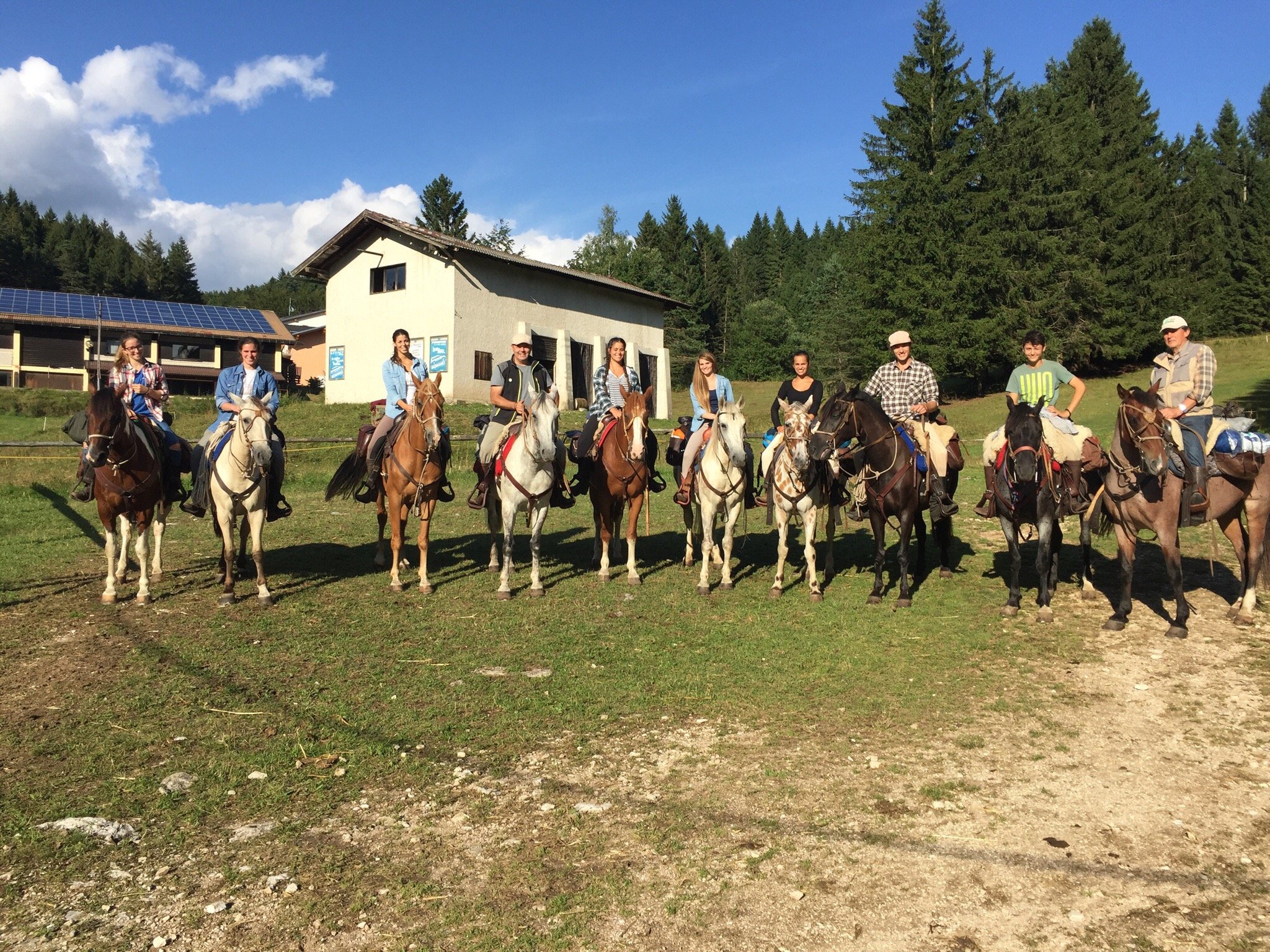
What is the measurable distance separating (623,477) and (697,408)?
A: 1.44 meters

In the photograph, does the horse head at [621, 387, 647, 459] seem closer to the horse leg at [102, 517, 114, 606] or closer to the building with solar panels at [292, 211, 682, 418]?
the horse leg at [102, 517, 114, 606]

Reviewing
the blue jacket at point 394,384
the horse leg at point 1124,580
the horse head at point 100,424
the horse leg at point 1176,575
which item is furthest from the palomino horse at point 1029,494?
the horse head at point 100,424

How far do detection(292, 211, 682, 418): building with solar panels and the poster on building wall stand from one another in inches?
1.3

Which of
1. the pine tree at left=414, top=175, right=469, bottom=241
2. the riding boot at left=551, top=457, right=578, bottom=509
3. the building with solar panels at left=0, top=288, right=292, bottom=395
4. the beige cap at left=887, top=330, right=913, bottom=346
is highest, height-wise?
the pine tree at left=414, top=175, right=469, bottom=241

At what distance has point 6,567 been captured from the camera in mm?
11438

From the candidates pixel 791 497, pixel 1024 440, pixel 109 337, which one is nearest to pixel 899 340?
pixel 1024 440

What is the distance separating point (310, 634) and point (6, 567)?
6.17 metres

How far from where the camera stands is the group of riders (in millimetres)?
8711

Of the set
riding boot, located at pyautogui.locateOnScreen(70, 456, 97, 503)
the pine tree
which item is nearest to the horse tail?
riding boot, located at pyautogui.locateOnScreen(70, 456, 97, 503)

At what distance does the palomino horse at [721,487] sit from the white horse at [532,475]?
1981 millimetres

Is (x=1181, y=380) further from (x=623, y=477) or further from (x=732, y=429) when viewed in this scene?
(x=623, y=477)

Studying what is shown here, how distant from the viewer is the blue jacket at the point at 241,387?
999 cm

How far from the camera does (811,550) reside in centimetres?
1020

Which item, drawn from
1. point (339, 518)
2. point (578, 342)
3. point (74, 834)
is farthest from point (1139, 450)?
point (578, 342)
